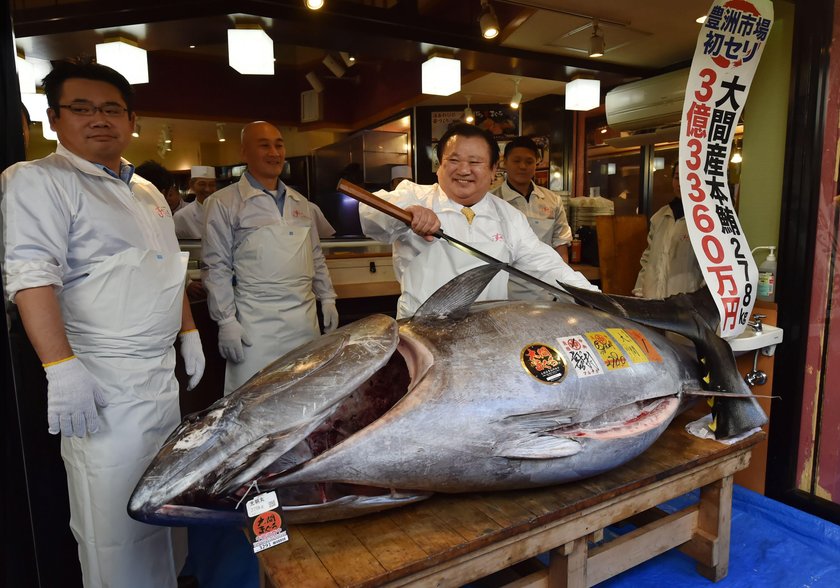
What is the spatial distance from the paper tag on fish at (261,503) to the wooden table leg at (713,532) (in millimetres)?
1713

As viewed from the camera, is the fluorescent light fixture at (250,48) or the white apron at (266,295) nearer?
the white apron at (266,295)

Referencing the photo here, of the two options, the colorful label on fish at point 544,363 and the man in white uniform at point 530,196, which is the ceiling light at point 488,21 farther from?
the colorful label on fish at point 544,363

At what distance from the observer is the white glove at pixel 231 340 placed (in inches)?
121

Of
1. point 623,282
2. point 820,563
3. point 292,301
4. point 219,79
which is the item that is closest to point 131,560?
point 292,301

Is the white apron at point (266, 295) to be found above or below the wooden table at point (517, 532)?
above

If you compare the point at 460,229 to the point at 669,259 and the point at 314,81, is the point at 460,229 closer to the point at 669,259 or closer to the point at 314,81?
the point at 669,259

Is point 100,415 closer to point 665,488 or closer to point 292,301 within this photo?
point 292,301

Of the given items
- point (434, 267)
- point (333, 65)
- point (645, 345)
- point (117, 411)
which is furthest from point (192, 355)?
point (333, 65)

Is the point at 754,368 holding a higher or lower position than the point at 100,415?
lower

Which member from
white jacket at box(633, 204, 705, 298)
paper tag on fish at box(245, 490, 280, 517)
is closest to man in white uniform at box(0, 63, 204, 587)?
paper tag on fish at box(245, 490, 280, 517)

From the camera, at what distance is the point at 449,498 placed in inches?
64.0

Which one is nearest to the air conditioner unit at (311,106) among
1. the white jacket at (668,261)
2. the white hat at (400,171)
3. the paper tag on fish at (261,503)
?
the white hat at (400,171)

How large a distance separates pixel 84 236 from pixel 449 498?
1.45m

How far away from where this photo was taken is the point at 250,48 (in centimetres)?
402
